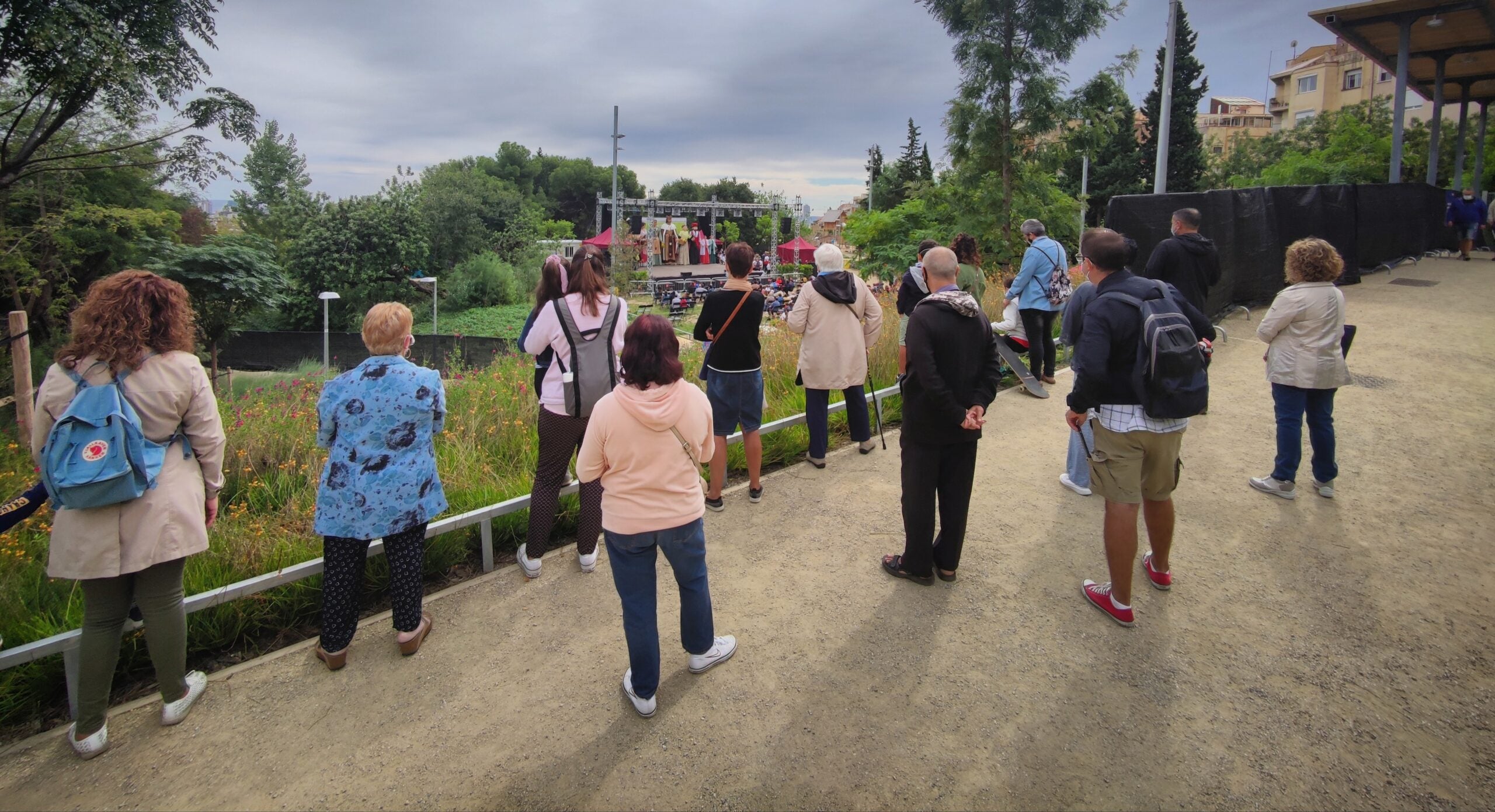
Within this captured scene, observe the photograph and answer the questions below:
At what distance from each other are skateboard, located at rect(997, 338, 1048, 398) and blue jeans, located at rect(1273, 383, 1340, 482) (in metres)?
1.92

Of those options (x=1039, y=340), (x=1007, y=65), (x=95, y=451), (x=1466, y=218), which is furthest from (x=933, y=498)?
(x=1466, y=218)

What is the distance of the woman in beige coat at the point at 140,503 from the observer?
2.62m

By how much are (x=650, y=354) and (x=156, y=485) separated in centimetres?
192

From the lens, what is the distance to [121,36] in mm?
11070

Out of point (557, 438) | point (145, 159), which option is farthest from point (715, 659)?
point (145, 159)

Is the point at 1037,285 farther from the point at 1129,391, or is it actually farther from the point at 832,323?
the point at 1129,391

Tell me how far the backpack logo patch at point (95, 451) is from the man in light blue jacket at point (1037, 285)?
6.50m

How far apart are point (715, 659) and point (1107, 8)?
13.4m

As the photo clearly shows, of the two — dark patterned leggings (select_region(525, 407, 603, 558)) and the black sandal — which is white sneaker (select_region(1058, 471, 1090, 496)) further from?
dark patterned leggings (select_region(525, 407, 603, 558))

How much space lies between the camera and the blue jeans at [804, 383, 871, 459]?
17.9 ft

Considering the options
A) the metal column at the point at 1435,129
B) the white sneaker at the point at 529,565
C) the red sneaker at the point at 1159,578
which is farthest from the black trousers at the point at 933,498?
the metal column at the point at 1435,129

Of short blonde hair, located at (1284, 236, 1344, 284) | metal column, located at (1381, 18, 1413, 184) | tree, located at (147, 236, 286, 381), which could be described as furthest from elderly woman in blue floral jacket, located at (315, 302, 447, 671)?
metal column, located at (1381, 18, 1413, 184)

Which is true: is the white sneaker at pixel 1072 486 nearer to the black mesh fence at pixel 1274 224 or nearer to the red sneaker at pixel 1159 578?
the red sneaker at pixel 1159 578

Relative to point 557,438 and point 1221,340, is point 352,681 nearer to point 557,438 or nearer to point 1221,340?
point 557,438
